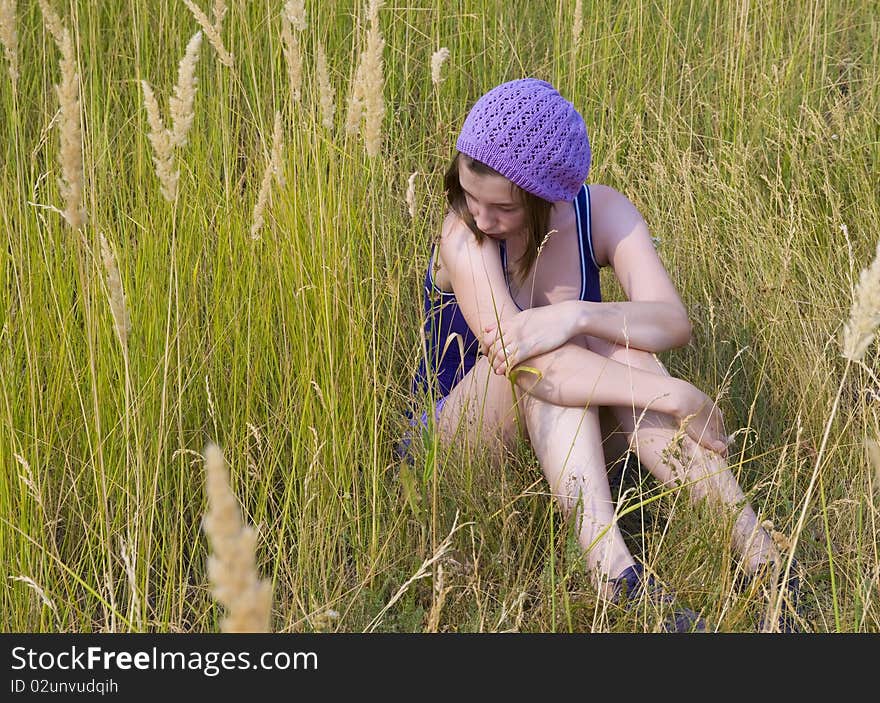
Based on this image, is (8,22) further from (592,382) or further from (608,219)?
(608,219)

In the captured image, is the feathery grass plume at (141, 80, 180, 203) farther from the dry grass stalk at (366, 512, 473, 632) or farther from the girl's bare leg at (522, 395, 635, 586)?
the girl's bare leg at (522, 395, 635, 586)

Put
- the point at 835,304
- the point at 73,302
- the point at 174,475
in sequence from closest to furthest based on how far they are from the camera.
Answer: the point at 174,475 → the point at 73,302 → the point at 835,304

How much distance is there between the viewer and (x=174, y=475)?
168 centimetres

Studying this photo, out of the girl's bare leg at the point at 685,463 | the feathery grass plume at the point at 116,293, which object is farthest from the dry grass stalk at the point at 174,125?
the girl's bare leg at the point at 685,463

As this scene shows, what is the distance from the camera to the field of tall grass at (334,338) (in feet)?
4.91

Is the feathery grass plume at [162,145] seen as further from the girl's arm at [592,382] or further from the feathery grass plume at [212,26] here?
the girl's arm at [592,382]

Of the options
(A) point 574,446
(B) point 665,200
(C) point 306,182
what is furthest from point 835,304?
(C) point 306,182

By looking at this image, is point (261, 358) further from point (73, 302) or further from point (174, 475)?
point (73, 302)

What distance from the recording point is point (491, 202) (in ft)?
6.68

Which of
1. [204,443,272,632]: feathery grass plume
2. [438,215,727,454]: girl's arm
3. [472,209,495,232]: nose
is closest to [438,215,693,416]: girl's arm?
[438,215,727,454]: girl's arm

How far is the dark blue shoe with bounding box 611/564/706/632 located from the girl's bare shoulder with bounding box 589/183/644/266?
0.77 metres

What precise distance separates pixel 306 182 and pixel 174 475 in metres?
0.58

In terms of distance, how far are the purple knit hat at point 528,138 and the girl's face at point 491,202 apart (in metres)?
0.04

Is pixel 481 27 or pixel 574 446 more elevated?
pixel 481 27
